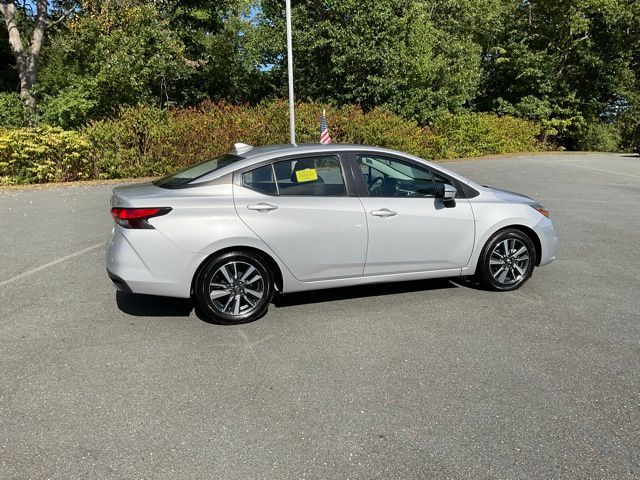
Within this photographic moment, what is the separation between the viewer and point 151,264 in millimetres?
4031

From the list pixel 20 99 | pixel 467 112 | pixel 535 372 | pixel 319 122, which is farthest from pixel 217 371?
pixel 467 112

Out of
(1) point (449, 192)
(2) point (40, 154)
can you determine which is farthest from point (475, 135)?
(1) point (449, 192)

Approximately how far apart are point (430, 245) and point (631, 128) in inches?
1323

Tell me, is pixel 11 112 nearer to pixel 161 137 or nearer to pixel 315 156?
pixel 161 137

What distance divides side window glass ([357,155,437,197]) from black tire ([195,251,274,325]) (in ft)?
4.13

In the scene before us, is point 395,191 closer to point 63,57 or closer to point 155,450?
point 155,450

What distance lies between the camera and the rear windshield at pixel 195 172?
14.3ft

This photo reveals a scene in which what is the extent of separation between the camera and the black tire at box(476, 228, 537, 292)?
196 inches

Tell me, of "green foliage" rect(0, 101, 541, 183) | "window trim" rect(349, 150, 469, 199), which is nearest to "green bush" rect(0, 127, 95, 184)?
"green foliage" rect(0, 101, 541, 183)

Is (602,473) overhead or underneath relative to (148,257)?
underneath

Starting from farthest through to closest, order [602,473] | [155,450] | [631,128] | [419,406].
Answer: [631,128]
[419,406]
[155,450]
[602,473]

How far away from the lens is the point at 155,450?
2672 millimetres

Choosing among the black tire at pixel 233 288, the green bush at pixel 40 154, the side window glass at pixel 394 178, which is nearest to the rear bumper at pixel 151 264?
the black tire at pixel 233 288

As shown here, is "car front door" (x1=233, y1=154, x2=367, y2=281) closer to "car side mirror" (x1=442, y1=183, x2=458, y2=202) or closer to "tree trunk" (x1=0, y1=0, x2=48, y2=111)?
"car side mirror" (x1=442, y1=183, x2=458, y2=202)
